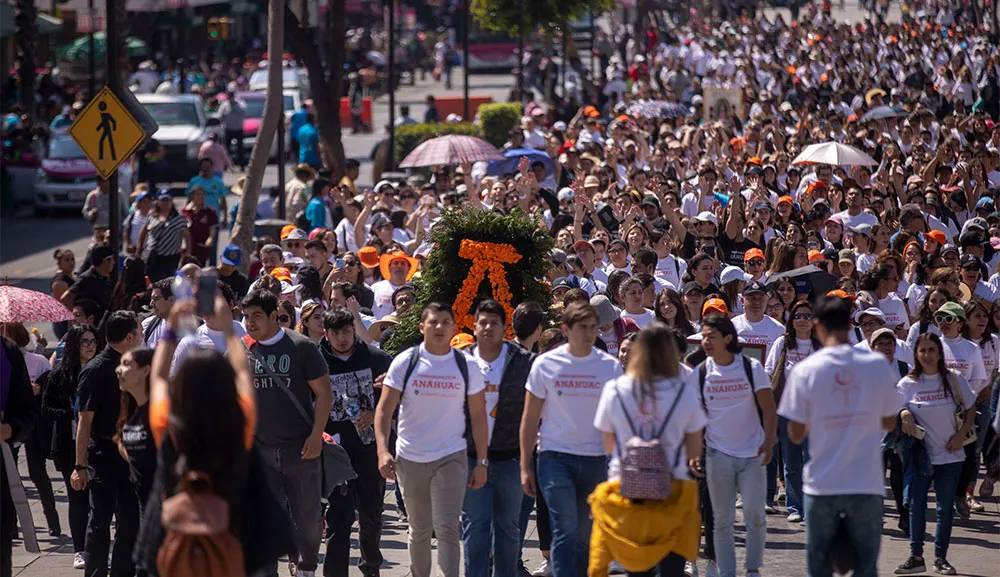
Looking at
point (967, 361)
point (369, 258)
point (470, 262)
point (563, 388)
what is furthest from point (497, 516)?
point (369, 258)

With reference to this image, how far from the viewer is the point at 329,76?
2636 centimetres

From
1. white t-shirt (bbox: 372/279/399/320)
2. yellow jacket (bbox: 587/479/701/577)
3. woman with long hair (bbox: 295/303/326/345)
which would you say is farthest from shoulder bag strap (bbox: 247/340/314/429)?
white t-shirt (bbox: 372/279/399/320)

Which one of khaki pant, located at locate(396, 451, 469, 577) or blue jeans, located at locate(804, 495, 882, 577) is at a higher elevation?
blue jeans, located at locate(804, 495, 882, 577)

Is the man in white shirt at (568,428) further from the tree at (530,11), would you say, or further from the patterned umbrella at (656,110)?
the tree at (530,11)

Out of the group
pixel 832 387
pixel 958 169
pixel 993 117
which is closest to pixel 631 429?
pixel 832 387

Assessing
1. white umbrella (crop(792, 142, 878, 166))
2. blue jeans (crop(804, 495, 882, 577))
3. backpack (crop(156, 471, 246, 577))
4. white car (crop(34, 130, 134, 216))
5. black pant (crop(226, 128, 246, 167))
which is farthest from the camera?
black pant (crop(226, 128, 246, 167))

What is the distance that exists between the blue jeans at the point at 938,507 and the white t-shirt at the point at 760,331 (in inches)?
62.2

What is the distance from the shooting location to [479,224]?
36.8 ft

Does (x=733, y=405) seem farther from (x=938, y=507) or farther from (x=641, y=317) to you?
(x=641, y=317)

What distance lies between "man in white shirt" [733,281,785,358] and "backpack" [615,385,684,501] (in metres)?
4.01

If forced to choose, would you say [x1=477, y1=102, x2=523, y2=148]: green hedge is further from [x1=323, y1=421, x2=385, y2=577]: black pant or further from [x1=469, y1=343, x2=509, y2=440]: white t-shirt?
[x1=469, y1=343, x2=509, y2=440]: white t-shirt

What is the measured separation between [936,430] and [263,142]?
10962 millimetres

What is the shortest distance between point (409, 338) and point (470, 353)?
1.77 m

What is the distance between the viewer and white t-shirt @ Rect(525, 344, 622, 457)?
828 centimetres
